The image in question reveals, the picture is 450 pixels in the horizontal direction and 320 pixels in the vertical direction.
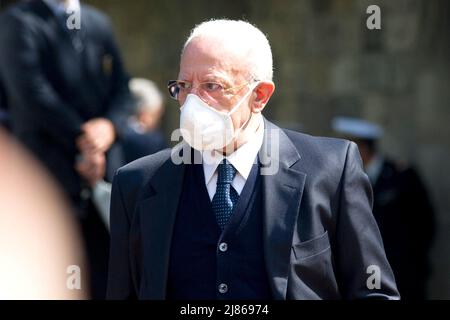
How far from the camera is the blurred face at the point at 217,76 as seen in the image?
3.21 metres

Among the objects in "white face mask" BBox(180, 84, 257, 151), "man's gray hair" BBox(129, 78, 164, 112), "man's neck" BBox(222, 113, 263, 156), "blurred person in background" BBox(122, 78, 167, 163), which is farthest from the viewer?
"man's gray hair" BBox(129, 78, 164, 112)

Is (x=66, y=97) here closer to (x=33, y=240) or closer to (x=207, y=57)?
(x=33, y=240)

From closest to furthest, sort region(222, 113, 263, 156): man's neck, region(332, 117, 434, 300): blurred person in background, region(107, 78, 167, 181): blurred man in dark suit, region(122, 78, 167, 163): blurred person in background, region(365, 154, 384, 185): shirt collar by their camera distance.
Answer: region(222, 113, 263, 156): man's neck
region(107, 78, 167, 181): blurred man in dark suit
region(122, 78, 167, 163): blurred person in background
region(332, 117, 434, 300): blurred person in background
region(365, 154, 384, 185): shirt collar

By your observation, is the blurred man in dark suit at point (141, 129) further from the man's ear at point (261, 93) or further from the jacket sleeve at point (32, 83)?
the man's ear at point (261, 93)

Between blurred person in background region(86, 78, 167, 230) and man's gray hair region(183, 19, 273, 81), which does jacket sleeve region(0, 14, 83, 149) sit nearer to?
blurred person in background region(86, 78, 167, 230)

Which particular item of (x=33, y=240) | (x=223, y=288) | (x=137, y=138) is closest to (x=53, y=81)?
(x=33, y=240)

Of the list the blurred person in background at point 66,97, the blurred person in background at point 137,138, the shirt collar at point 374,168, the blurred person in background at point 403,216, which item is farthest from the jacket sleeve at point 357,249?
the shirt collar at point 374,168

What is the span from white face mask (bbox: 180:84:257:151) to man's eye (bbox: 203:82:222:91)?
40 millimetres

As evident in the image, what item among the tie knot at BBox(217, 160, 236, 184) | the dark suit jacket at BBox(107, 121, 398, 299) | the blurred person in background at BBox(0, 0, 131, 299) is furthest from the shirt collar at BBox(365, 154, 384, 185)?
the tie knot at BBox(217, 160, 236, 184)

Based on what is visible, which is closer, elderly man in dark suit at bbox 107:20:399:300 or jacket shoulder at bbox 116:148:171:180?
elderly man in dark suit at bbox 107:20:399:300

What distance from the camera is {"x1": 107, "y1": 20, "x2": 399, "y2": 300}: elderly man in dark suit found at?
3162mm

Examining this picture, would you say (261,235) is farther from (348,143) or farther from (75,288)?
(75,288)

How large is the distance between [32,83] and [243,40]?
2229 mm

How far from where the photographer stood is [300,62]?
25.3 ft
